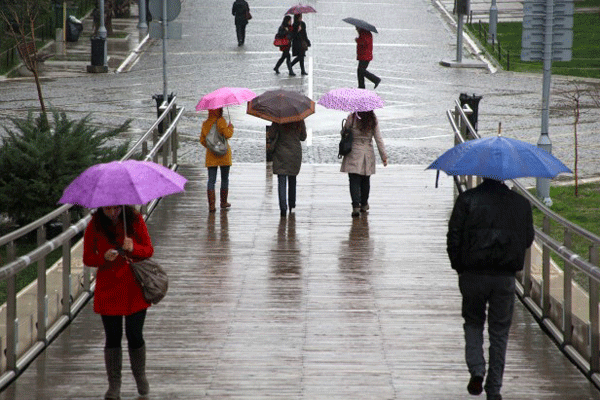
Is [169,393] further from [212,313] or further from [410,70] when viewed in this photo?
[410,70]

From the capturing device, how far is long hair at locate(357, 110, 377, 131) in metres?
15.2

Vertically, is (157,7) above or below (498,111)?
above

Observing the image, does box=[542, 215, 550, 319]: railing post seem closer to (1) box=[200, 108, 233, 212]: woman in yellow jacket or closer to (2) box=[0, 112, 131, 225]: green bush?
(1) box=[200, 108, 233, 212]: woman in yellow jacket

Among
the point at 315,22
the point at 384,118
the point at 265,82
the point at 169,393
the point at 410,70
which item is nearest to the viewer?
the point at 169,393

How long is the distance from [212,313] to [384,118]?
16.5 metres

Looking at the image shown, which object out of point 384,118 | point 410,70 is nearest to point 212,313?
point 384,118

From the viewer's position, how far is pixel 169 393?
8523 mm

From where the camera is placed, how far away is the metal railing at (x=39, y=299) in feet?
28.8

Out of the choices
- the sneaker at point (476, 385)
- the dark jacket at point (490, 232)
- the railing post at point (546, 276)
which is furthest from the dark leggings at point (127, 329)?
the railing post at point (546, 276)

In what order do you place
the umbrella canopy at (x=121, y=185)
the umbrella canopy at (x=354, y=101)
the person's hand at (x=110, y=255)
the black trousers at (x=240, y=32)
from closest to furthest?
the umbrella canopy at (x=121, y=185), the person's hand at (x=110, y=255), the umbrella canopy at (x=354, y=101), the black trousers at (x=240, y=32)

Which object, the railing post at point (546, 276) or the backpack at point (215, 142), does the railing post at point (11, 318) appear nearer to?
→ the railing post at point (546, 276)

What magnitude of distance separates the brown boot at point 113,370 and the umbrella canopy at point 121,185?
1.01 metres

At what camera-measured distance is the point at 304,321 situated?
10492 millimetres

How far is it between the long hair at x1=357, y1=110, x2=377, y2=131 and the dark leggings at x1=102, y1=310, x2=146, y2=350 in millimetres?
7388
